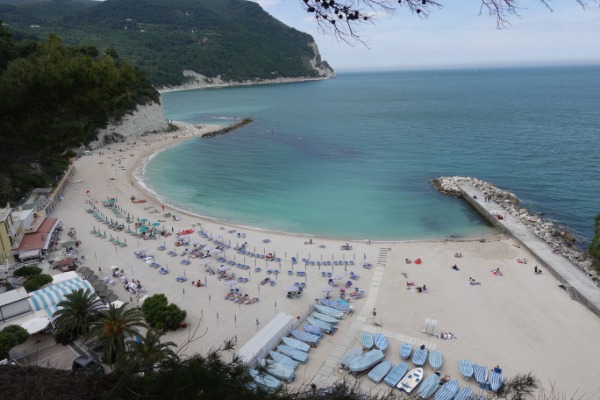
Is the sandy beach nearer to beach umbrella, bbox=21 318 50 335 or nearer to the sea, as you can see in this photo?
the sea

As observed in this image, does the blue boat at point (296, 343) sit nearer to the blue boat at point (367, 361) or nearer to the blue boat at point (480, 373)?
the blue boat at point (367, 361)

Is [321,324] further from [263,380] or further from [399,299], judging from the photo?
[263,380]

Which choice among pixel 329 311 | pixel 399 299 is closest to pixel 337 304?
pixel 329 311

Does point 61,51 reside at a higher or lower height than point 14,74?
higher

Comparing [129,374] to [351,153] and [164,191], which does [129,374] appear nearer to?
[164,191]

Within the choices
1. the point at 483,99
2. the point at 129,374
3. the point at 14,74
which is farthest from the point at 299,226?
the point at 483,99

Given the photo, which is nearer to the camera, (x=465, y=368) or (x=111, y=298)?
(x=465, y=368)

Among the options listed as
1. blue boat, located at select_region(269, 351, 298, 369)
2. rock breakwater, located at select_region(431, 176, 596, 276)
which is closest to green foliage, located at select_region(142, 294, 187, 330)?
blue boat, located at select_region(269, 351, 298, 369)
